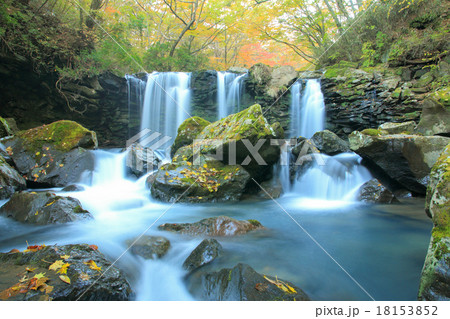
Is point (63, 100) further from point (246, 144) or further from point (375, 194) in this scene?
point (375, 194)

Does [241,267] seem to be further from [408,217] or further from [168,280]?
[408,217]

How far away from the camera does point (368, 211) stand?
5000 mm

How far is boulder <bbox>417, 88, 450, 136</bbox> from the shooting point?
5.95 m

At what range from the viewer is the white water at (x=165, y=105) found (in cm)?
1222

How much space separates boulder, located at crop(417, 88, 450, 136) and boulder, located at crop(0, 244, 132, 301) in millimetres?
7395

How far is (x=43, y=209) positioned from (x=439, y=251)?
4.96m

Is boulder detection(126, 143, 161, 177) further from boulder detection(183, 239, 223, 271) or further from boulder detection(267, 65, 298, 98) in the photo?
boulder detection(267, 65, 298, 98)

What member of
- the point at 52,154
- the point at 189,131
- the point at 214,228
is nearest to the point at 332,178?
the point at 214,228

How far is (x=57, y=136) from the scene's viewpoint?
6.88 metres

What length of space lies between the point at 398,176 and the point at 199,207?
4625 mm

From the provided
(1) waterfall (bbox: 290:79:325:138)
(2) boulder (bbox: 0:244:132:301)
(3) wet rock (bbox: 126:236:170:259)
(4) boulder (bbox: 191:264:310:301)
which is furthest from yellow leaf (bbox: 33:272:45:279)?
(1) waterfall (bbox: 290:79:325:138)

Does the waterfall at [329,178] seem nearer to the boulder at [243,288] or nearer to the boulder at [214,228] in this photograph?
the boulder at [214,228]

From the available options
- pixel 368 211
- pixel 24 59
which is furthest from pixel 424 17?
pixel 24 59
